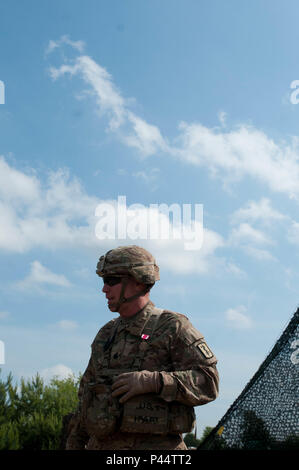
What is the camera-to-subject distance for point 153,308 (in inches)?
175

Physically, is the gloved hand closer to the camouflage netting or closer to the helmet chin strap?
the helmet chin strap

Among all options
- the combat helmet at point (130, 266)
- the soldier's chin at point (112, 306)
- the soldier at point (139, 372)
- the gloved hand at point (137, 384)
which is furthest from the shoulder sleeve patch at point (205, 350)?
the soldier's chin at point (112, 306)

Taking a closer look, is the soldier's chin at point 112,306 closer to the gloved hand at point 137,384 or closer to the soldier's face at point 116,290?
the soldier's face at point 116,290

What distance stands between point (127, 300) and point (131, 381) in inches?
27.4

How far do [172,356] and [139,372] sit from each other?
0.33 m

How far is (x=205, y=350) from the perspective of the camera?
4.11 meters

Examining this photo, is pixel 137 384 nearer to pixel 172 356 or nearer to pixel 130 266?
pixel 172 356

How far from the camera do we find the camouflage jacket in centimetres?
388

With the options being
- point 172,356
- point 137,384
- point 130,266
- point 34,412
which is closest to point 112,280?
point 130,266

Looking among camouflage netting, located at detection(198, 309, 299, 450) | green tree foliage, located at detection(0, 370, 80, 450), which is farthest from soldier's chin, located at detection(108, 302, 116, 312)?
camouflage netting, located at detection(198, 309, 299, 450)

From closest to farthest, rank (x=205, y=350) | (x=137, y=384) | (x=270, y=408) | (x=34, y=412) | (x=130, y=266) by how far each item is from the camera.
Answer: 1. (x=137, y=384)
2. (x=205, y=350)
3. (x=130, y=266)
4. (x=34, y=412)
5. (x=270, y=408)

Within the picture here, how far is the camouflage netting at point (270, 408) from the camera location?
1337 cm
